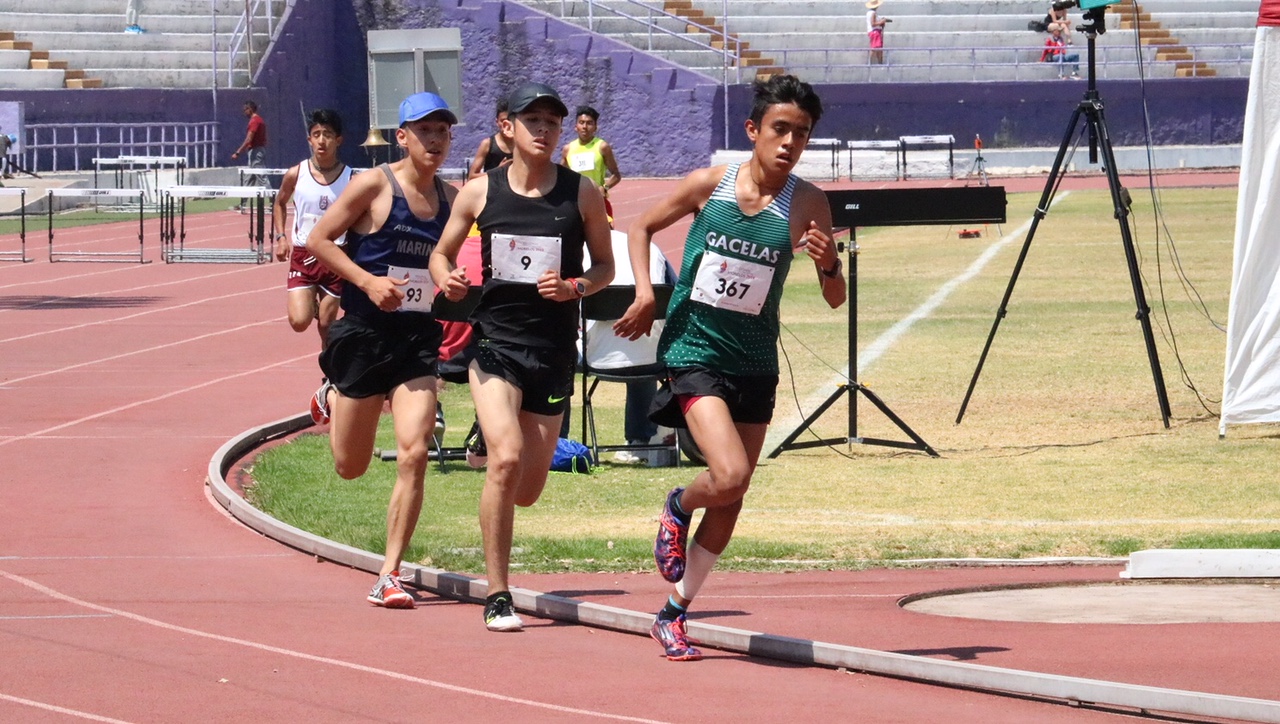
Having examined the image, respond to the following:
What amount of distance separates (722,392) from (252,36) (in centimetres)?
3946

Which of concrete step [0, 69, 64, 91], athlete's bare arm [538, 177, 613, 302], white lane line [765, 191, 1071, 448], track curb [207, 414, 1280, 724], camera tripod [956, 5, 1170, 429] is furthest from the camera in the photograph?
concrete step [0, 69, 64, 91]

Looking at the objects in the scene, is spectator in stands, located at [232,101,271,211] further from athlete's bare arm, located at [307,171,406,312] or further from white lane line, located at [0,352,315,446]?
athlete's bare arm, located at [307,171,406,312]

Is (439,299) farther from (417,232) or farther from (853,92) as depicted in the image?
(853,92)

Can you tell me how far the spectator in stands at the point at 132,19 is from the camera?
44.2 meters

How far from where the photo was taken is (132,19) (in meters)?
44.5

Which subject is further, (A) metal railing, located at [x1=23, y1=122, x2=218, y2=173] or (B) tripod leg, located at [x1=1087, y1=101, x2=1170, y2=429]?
(A) metal railing, located at [x1=23, y1=122, x2=218, y2=173]

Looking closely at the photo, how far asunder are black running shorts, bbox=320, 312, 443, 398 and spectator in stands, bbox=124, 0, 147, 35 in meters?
38.0

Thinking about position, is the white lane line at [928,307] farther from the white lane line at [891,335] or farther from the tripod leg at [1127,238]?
the tripod leg at [1127,238]

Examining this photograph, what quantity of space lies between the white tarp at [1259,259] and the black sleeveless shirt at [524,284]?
599 centimetres

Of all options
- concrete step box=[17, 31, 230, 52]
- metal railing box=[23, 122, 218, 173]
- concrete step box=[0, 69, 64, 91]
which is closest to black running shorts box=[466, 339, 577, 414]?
metal railing box=[23, 122, 218, 173]

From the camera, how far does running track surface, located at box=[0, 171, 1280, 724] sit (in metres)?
6.23

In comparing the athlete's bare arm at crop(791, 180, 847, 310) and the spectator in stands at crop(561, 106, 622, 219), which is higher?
the spectator in stands at crop(561, 106, 622, 219)

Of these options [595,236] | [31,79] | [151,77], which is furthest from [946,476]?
[151,77]

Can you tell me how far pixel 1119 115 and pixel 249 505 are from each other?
4164cm
